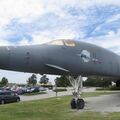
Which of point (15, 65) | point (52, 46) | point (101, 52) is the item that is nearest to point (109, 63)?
point (101, 52)

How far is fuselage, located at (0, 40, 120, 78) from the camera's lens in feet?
43.2

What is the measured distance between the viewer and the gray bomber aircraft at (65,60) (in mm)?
13242

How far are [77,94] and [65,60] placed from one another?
5.78ft

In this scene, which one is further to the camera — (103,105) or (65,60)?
(103,105)

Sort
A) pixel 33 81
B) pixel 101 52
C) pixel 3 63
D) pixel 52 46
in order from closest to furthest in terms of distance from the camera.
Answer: pixel 3 63 < pixel 52 46 < pixel 101 52 < pixel 33 81

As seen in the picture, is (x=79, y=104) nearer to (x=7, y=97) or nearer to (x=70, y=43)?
(x=70, y=43)

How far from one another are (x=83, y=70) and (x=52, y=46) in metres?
2.09

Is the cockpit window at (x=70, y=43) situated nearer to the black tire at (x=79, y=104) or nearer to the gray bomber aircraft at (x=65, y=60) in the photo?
→ the gray bomber aircraft at (x=65, y=60)

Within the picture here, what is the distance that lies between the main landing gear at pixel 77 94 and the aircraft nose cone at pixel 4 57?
13.7ft

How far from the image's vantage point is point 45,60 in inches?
562

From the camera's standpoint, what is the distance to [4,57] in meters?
12.6

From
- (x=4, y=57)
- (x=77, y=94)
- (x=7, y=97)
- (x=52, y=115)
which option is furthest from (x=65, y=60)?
(x=7, y=97)

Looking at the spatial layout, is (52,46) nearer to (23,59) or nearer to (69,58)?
(69,58)

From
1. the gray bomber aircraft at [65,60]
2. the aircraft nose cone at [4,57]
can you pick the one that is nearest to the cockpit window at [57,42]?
the gray bomber aircraft at [65,60]
